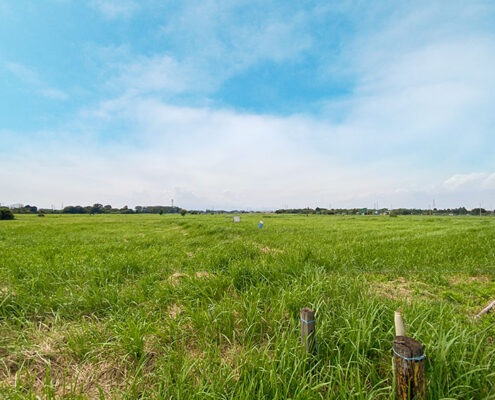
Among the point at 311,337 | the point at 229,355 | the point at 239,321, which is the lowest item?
the point at 229,355

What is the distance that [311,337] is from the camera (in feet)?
6.70

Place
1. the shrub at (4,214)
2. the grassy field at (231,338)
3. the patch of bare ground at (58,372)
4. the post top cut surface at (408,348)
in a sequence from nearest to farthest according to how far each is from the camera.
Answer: the post top cut surface at (408,348)
the grassy field at (231,338)
the patch of bare ground at (58,372)
the shrub at (4,214)

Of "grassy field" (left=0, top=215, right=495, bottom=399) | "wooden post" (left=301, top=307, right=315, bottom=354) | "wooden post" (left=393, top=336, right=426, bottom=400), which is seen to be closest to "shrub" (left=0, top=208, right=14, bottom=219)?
"grassy field" (left=0, top=215, right=495, bottom=399)

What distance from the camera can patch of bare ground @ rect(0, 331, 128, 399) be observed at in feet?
6.77

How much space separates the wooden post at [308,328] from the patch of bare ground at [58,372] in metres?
1.85

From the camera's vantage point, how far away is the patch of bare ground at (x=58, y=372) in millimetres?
2062

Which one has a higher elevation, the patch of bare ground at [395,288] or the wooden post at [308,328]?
the wooden post at [308,328]

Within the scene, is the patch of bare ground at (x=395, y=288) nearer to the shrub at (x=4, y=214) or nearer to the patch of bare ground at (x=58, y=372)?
the patch of bare ground at (x=58, y=372)

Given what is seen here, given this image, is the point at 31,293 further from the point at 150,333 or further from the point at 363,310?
the point at 363,310

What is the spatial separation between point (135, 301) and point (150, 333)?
3.84 feet

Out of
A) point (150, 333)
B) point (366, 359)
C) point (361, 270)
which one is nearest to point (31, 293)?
point (150, 333)

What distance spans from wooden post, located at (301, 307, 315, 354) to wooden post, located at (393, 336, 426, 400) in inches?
26.1

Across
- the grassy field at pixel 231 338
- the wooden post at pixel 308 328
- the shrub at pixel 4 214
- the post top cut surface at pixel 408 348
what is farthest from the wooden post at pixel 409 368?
the shrub at pixel 4 214

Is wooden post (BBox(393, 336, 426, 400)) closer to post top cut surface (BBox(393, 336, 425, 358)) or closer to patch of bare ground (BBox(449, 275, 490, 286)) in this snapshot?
post top cut surface (BBox(393, 336, 425, 358))
